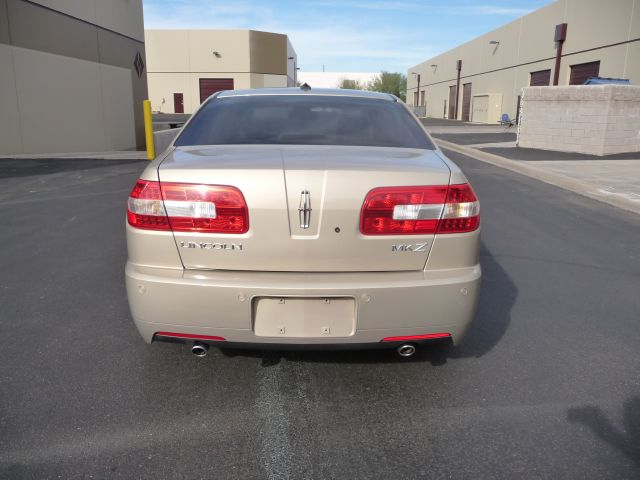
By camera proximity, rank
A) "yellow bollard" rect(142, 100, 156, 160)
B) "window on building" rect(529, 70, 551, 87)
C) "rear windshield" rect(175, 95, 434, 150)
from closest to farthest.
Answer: "rear windshield" rect(175, 95, 434, 150), "yellow bollard" rect(142, 100, 156, 160), "window on building" rect(529, 70, 551, 87)

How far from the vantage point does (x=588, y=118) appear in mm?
15820

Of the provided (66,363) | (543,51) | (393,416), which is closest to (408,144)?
(393,416)

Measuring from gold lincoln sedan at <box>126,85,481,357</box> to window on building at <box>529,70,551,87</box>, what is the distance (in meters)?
35.9

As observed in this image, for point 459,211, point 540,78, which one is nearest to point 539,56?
point 540,78

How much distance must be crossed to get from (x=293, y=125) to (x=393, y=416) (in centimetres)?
184

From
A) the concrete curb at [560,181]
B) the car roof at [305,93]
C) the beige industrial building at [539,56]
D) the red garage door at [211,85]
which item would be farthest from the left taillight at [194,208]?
the red garage door at [211,85]

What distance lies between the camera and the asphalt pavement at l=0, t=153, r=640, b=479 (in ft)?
7.77

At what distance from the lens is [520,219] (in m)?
7.45

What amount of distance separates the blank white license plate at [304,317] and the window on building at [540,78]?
36.2 metres

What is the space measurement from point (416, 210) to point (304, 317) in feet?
2.40

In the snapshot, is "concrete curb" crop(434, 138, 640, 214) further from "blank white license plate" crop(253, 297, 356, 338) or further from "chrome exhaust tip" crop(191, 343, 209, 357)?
"chrome exhaust tip" crop(191, 343, 209, 357)

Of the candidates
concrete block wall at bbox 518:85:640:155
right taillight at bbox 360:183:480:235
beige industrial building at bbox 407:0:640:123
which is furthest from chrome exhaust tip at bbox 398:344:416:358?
beige industrial building at bbox 407:0:640:123

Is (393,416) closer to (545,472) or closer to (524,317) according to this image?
(545,472)

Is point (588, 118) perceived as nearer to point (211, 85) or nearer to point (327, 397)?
point (327, 397)
